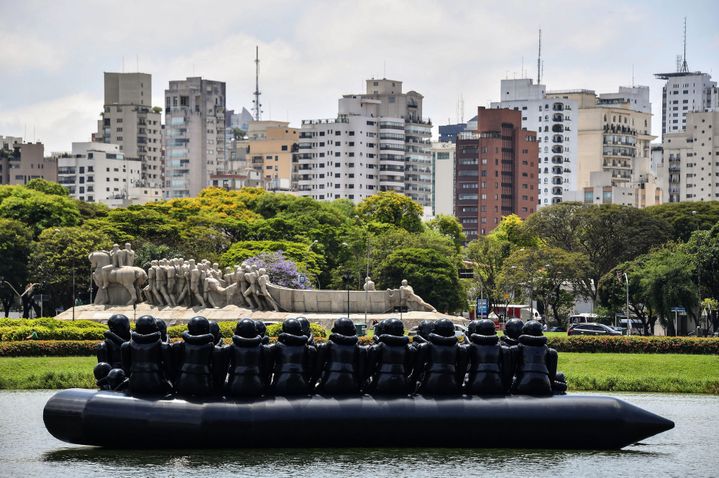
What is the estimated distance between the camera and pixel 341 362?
31.2 meters

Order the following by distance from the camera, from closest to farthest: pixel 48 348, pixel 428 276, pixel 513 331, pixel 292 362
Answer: pixel 292 362 → pixel 513 331 → pixel 48 348 → pixel 428 276

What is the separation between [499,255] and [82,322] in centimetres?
6641

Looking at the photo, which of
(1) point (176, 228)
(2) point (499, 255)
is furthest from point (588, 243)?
(1) point (176, 228)

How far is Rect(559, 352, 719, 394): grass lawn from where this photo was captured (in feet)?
155

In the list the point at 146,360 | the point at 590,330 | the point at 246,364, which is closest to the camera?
the point at 146,360

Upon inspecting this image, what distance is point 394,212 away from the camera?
140375 mm

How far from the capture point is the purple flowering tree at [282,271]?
91250 mm

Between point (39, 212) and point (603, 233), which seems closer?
point (39, 212)

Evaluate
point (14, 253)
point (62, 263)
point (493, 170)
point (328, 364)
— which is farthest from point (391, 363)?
point (493, 170)

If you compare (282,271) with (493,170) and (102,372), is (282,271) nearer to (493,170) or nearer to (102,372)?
(102,372)

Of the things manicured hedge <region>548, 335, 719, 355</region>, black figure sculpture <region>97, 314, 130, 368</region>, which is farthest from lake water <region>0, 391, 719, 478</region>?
manicured hedge <region>548, 335, 719, 355</region>

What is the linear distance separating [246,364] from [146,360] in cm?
208

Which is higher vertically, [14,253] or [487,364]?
[14,253]

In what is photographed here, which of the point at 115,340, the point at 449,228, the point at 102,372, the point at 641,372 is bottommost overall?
the point at 641,372
